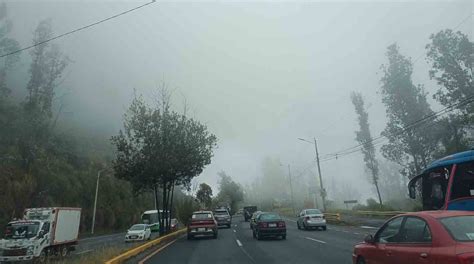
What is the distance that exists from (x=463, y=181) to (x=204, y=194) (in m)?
76.7

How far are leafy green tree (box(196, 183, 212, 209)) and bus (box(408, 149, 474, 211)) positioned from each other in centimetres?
7248

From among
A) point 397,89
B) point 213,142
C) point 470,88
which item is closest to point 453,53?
point 470,88

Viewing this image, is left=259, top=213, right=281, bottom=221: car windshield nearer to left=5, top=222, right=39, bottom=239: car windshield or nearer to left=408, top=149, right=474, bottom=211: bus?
left=5, top=222, right=39, bottom=239: car windshield

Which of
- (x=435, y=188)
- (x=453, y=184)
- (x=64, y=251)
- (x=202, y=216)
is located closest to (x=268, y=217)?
(x=202, y=216)

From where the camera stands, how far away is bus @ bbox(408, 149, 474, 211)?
10766mm

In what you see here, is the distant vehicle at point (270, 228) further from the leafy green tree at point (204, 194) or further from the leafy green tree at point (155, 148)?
the leafy green tree at point (204, 194)

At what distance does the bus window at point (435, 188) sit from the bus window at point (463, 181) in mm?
516

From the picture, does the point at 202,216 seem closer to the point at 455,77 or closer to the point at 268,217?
the point at 268,217

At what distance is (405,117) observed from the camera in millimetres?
45938

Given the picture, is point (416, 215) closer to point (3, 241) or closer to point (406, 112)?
point (3, 241)

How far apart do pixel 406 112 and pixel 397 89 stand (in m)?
2.86

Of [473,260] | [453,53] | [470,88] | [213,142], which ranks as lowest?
[473,260]

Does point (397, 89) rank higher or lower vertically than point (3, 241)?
higher

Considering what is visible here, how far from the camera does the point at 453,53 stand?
125 ft
